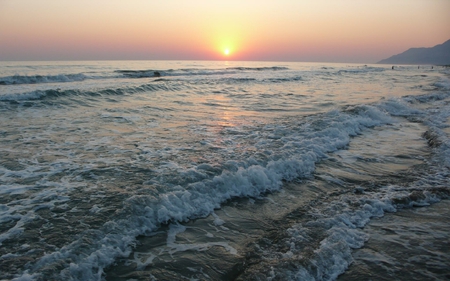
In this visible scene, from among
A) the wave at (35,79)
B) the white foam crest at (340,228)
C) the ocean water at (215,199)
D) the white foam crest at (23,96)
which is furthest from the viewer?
the wave at (35,79)

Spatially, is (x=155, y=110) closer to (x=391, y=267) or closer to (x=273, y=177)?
(x=273, y=177)

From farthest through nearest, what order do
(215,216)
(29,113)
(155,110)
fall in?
(155,110) < (29,113) < (215,216)

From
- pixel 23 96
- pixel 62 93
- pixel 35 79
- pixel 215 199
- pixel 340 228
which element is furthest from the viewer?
Result: pixel 35 79

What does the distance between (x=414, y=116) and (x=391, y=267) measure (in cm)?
1319

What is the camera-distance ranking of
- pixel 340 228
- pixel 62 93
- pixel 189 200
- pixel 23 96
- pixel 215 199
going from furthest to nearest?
pixel 62 93 → pixel 23 96 → pixel 215 199 → pixel 189 200 → pixel 340 228

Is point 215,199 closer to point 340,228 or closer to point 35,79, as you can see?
point 340,228

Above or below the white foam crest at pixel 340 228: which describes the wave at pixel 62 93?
above

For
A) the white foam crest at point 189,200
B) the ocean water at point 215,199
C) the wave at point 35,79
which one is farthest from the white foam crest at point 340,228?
the wave at point 35,79

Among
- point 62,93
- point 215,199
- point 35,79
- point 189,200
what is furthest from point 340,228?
point 35,79

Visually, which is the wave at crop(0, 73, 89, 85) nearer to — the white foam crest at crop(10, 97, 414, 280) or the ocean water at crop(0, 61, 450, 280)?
the ocean water at crop(0, 61, 450, 280)

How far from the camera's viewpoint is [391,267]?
11.7 ft

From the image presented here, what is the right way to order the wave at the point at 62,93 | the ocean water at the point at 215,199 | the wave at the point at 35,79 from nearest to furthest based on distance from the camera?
the ocean water at the point at 215,199
the wave at the point at 62,93
the wave at the point at 35,79

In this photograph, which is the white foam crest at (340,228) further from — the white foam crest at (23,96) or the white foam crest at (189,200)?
the white foam crest at (23,96)

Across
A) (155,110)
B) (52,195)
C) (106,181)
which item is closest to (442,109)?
(155,110)
